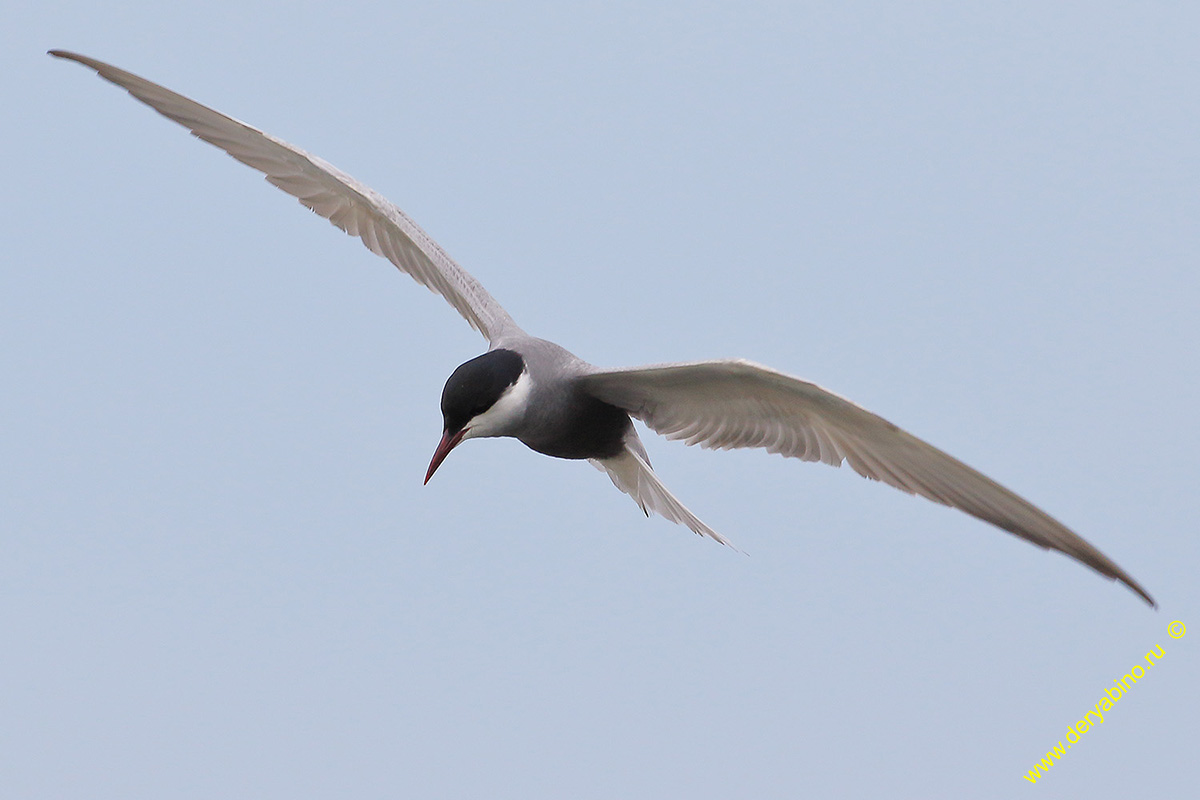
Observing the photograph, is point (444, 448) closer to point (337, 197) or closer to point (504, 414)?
point (504, 414)

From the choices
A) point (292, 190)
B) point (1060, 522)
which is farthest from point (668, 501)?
point (292, 190)

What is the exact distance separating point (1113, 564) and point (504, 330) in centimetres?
Answer: 250

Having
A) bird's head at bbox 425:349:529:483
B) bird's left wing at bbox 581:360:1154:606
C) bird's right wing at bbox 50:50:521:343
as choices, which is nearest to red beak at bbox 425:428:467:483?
bird's head at bbox 425:349:529:483

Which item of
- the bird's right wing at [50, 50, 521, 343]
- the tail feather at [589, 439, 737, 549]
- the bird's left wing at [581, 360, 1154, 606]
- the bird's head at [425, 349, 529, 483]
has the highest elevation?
the bird's left wing at [581, 360, 1154, 606]

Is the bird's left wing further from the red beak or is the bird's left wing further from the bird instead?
the red beak

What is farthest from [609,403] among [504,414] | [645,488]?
[645,488]

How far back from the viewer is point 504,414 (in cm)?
432

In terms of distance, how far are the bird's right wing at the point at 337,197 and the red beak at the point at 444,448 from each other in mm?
748

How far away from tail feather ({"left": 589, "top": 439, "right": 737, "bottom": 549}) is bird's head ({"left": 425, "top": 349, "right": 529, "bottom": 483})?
671 millimetres

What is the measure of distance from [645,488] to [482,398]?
1.07 metres

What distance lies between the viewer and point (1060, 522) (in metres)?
3.43

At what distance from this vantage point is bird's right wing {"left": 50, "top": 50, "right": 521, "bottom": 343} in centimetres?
510

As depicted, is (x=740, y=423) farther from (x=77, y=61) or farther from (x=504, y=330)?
(x=77, y=61)

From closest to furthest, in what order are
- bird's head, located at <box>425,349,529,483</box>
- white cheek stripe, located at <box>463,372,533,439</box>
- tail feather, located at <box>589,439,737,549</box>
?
bird's head, located at <box>425,349,529,483</box>, white cheek stripe, located at <box>463,372,533,439</box>, tail feather, located at <box>589,439,737,549</box>
